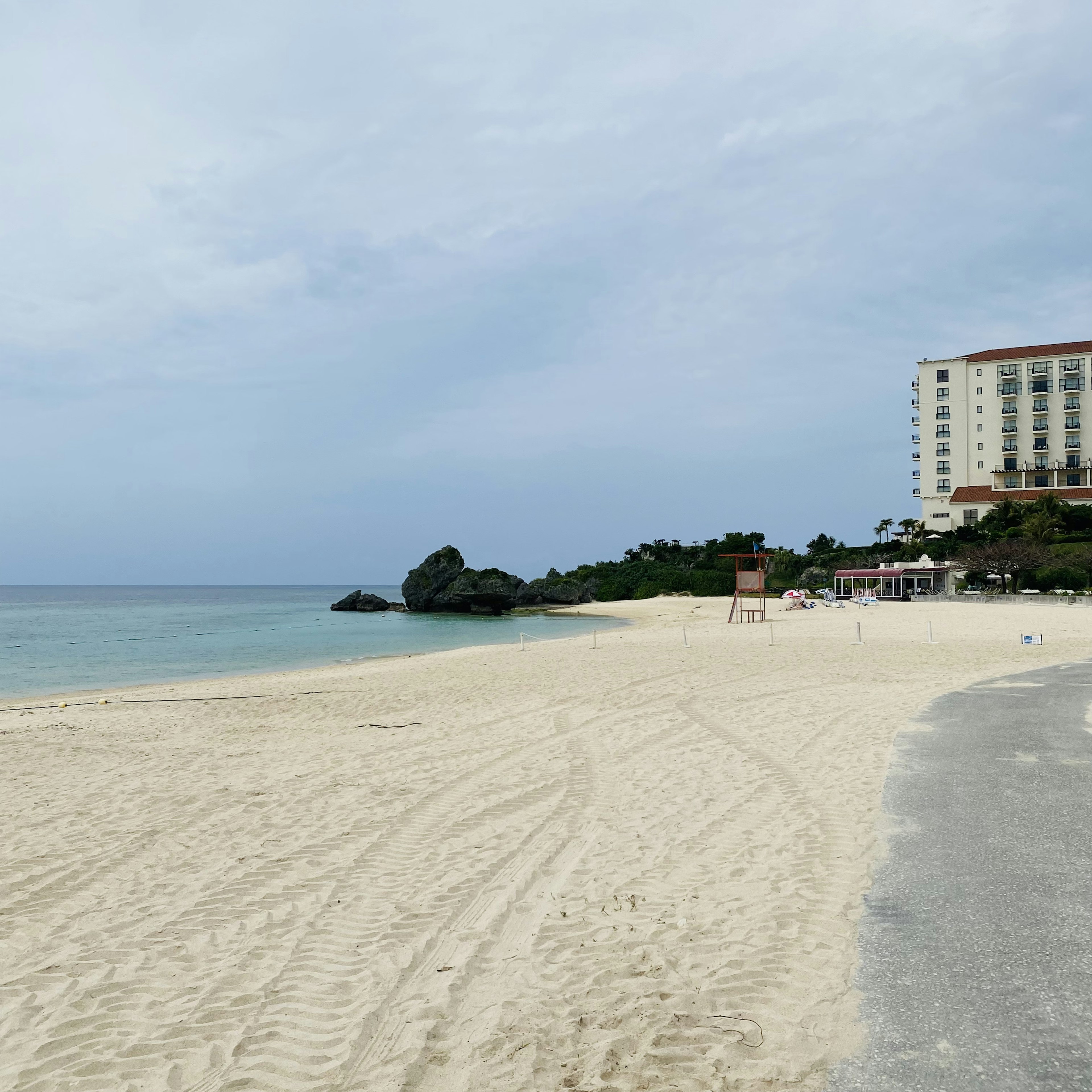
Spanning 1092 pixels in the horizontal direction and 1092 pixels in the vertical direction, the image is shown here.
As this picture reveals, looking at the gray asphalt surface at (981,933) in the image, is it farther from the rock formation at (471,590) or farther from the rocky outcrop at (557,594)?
the rocky outcrop at (557,594)

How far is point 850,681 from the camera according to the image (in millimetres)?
17000

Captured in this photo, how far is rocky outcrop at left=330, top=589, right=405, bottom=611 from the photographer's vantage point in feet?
295

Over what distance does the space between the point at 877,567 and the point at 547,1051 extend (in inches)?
3008

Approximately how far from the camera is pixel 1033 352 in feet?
319

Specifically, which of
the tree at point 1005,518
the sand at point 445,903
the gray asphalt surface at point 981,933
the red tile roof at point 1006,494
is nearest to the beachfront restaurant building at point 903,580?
the tree at point 1005,518

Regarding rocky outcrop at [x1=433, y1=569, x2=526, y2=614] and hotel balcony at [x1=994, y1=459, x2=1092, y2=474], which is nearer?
rocky outcrop at [x1=433, y1=569, x2=526, y2=614]

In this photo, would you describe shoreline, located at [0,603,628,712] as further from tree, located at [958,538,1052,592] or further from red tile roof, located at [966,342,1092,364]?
red tile roof, located at [966,342,1092,364]

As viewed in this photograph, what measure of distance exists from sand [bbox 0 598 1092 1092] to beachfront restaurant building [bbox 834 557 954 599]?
189ft

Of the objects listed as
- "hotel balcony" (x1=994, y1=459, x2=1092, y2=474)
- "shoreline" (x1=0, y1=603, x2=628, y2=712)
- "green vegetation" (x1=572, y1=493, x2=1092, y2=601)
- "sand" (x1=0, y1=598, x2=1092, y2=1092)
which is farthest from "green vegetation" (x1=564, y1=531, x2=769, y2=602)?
"sand" (x1=0, y1=598, x2=1092, y2=1092)

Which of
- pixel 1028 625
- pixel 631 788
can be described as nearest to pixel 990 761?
pixel 631 788

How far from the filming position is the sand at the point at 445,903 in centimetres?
378

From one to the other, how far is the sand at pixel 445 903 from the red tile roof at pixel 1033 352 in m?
102

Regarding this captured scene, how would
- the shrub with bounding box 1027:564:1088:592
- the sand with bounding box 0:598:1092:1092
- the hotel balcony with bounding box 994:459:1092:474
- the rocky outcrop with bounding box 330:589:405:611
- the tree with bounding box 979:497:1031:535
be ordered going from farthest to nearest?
the hotel balcony with bounding box 994:459:1092:474, the rocky outcrop with bounding box 330:589:405:611, the tree with bounding box 979:497:1031:535, the shrub with bounding box 1027:564:1088:592, the sand with bounding box 0:598:1092:1092

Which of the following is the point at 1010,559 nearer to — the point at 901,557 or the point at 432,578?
the point at 901,557
